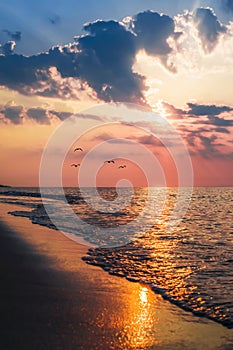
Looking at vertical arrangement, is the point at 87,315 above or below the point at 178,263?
above

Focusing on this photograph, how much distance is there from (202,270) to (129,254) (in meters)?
4.64

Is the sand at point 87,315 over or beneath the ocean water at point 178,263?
over

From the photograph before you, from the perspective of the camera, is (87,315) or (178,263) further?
(178,263)

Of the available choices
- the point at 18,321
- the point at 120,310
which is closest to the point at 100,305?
the point at 120,310

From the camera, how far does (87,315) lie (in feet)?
28.7

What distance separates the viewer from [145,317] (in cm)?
891

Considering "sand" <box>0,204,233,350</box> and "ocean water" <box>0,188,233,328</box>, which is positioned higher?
"sand" <box>0,204,233,350</box>

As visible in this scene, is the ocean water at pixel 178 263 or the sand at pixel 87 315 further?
the ocean water at pixel 178 263

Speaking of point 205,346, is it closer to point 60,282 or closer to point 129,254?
point 60,282

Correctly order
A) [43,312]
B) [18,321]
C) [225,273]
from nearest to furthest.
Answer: [18,321] < [43,312] < [225,273]

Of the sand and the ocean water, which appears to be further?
the ocean water

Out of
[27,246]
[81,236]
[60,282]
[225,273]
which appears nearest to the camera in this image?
[60,282]

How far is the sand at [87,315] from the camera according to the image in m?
7.31

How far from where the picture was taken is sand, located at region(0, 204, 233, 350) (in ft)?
24.0
